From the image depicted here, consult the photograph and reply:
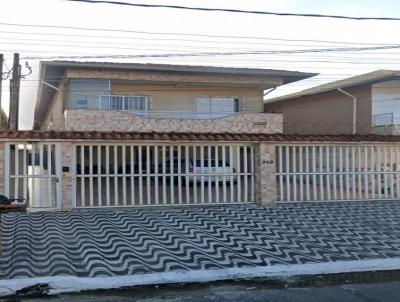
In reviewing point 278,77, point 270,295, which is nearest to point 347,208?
point 270,295

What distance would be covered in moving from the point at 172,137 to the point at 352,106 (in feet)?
49.3

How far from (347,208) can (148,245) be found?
635 centimetres

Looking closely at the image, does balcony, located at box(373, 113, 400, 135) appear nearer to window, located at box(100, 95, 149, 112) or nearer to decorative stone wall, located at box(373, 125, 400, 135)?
decorative stone wall, located at box(373, 125, 400, 135)

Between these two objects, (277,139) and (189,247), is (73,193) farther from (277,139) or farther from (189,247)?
(277,139)

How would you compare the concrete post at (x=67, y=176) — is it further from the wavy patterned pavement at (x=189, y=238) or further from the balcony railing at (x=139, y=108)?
the balcony railing at (x=139, y=108)

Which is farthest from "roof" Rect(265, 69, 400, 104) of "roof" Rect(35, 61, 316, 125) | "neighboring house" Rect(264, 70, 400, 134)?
"roof" Rect(35, 61, 316, 125)

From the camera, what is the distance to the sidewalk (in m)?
7.61

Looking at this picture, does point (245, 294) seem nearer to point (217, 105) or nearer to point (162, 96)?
point (162, 96)

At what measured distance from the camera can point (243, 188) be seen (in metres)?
14.5

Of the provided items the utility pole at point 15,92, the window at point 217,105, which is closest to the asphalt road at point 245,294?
the utility pole at point 15,92

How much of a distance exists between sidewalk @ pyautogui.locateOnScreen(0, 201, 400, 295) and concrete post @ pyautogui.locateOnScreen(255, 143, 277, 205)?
1.38 ft

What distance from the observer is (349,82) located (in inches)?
1003

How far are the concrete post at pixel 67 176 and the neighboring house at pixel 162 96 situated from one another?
7174 mm

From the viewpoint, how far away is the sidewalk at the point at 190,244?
761cm
